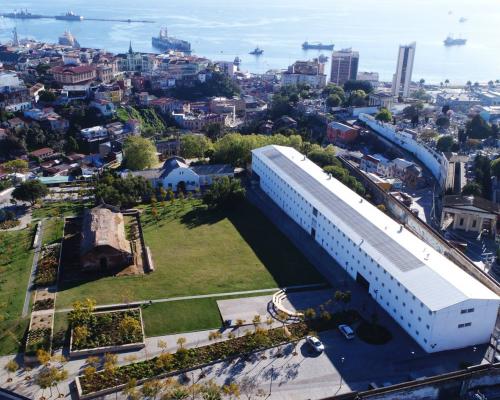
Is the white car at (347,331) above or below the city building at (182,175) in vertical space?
below

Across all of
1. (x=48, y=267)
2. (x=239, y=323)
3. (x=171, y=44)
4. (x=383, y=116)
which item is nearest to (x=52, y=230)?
(x=48, y=267)

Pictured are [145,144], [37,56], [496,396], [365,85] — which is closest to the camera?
[496,396]

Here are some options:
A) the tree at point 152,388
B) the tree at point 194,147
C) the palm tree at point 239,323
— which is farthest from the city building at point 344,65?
the tree at point 152,388

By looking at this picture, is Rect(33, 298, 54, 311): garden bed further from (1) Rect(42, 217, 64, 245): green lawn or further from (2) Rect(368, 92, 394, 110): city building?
(2) Rect(368, 92, 394, 110): city building

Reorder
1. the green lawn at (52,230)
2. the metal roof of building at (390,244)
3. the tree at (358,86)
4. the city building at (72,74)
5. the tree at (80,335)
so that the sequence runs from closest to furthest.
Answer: the tree at (80,335), the metal roof of building at (390,244), the green lawn at (52,230), the city building at (72,74), the tree at (358,86)

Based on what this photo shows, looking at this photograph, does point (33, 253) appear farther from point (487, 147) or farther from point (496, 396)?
point (487, 147)

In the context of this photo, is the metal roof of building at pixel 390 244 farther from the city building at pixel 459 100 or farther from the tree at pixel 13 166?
the city building at pixel 459 100

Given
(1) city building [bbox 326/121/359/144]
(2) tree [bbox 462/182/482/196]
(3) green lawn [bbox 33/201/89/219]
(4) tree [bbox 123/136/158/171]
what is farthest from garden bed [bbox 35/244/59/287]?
(1) city building [bbox 326/121/359/144]

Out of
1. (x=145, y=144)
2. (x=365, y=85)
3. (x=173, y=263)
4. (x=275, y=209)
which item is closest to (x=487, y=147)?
(x=365, y=85)
